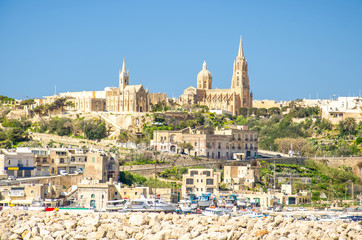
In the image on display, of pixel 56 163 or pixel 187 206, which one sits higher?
pixel 56 163

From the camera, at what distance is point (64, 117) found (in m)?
90.4

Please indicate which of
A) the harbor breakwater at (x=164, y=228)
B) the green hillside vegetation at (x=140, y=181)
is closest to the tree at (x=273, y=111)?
the green hillside vegetation at (x=140, y=181)

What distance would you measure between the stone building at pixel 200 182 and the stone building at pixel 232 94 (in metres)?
54.2

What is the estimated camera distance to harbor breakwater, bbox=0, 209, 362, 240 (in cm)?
3421

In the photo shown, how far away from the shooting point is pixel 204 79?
123625mm

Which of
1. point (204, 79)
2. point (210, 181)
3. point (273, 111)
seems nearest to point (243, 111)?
point (273, 111)

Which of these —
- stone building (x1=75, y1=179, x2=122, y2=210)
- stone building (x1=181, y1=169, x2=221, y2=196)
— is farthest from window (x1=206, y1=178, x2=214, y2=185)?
stone building (x1=75, y1=179, x2=122, y2=210)

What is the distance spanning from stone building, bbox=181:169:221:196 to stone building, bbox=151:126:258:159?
42.6ft

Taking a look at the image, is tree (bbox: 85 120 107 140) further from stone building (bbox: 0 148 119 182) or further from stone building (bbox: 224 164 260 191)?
stone building (bbox: 224 164 260 191)

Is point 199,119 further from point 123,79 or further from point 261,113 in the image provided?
point 261,113

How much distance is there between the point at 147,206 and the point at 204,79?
8044cm

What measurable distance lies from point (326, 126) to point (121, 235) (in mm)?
64548

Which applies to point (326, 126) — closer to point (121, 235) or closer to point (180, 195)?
point (180, 195)

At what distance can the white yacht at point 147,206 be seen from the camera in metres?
43.8
